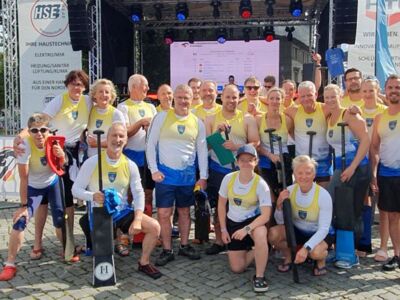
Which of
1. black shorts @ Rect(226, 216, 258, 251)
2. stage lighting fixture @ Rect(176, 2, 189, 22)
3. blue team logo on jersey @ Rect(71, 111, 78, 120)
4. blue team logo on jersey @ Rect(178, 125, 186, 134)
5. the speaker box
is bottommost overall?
black shorts @ Rect(226, 216, 258, 251)

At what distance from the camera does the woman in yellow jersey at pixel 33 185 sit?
4023mm

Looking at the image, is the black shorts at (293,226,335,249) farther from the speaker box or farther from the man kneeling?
the speaker box

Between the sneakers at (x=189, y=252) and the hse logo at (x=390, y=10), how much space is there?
791 centimetres

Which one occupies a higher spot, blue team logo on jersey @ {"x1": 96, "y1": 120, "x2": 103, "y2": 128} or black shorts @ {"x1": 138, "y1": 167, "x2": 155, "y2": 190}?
blue team logo on jersey @ {"x1": 96, "y1": 120, "x2": 103, "y2": 128}

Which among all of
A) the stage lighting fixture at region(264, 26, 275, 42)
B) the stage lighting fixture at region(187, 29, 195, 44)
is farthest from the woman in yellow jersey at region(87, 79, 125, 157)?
the stage lighting fixture at region(264, 26, 275, 42)

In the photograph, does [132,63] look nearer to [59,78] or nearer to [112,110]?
[59,78]

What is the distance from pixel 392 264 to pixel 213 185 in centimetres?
183

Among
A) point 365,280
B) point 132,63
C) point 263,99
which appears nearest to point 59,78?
point 132,63

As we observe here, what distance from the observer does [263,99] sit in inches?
223

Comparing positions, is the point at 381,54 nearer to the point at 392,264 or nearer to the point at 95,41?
the point at 392,264

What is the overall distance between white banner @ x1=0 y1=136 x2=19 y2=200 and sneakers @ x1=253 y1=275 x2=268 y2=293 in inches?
172

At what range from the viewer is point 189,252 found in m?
4.41

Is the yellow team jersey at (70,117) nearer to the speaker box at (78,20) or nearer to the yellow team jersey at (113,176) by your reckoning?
the yellow team jersey at (113,176)

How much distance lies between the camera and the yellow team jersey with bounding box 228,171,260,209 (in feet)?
12.8
